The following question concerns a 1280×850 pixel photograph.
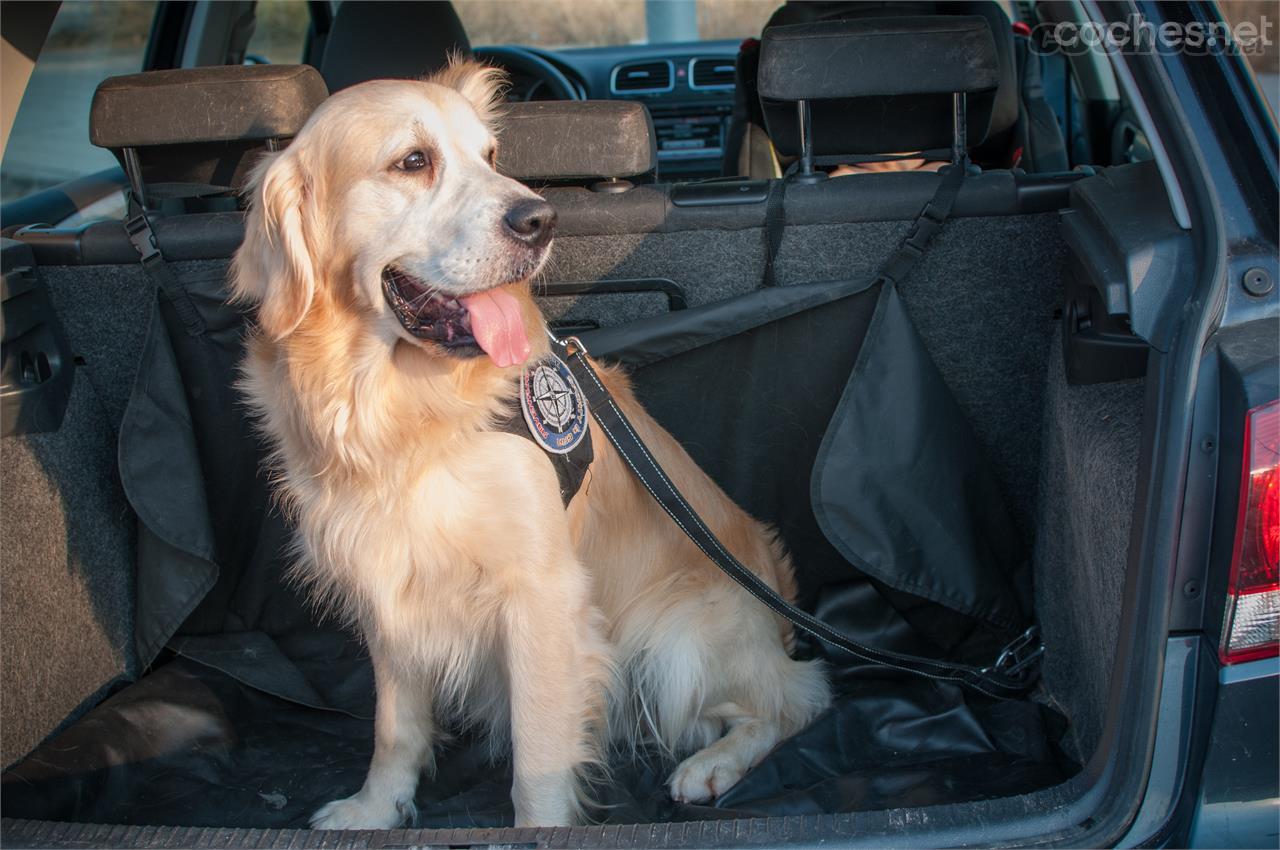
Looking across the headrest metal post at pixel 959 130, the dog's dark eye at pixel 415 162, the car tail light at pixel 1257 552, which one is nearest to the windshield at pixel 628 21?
the headrest metal post at pixel 959 130

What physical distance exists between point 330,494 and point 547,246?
62cm

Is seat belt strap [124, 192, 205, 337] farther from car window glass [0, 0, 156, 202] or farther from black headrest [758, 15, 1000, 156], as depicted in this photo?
car window glass [0, 0, 156, 202]

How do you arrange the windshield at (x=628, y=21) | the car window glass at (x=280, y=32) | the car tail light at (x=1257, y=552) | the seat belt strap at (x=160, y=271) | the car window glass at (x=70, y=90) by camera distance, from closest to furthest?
the car tail light at (x=1257, y=552)
the seat belt strap at (x=160, y=271)
the car window glass at (x=70, y=90)
the car window glass at (x=280, y=32)
the windshield at (x=628, y=21)

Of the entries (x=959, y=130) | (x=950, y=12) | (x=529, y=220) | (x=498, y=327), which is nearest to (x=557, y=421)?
(x=498, y=327)

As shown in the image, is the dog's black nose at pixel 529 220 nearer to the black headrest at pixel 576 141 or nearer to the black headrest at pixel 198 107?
the black headrest at pixel 576 141

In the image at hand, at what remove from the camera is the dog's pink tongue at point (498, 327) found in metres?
2.00

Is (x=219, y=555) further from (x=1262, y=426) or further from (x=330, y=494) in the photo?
(x=1262, y=426)

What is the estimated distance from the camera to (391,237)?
202cm

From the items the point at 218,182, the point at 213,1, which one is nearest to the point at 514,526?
the point at 218,182

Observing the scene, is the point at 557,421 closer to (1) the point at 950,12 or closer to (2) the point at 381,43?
(2) the point at 381,43

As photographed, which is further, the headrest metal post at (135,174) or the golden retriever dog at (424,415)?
the headrest metal post at (135,174)

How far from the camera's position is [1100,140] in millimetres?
5051

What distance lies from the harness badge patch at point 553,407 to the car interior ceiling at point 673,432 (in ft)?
1.31

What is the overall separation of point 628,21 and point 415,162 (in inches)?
220
